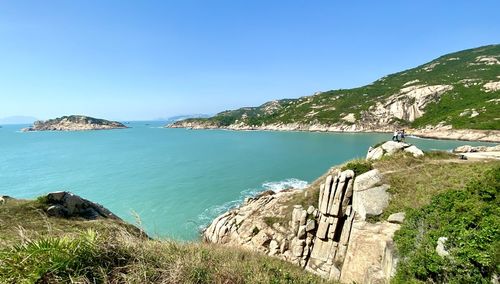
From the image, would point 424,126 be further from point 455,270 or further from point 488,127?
point 455,270

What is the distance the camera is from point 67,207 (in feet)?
65.0

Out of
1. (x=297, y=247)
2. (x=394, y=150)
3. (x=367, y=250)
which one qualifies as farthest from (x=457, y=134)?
(x=367, y=250)

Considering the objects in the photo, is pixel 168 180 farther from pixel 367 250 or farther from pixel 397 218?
pixel 397 218

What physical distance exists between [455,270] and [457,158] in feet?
67.5

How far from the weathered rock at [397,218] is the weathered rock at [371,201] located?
52.9 inches

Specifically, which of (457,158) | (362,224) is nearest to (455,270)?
(362,224)

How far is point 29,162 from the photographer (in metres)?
72.5

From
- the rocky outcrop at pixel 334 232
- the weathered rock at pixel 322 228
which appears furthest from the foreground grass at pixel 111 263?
the weathered rock at pixel 322 228

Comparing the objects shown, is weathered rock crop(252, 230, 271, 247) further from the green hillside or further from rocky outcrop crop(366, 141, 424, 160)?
the green hillside

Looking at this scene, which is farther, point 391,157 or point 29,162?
point 29,162

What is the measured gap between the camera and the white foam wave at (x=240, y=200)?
3191 centimetres

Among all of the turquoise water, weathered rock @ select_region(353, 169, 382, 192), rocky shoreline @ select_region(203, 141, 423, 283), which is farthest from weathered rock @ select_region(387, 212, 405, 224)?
the turquoise water

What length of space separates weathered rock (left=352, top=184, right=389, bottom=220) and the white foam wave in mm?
17688

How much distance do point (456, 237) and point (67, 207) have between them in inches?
876
